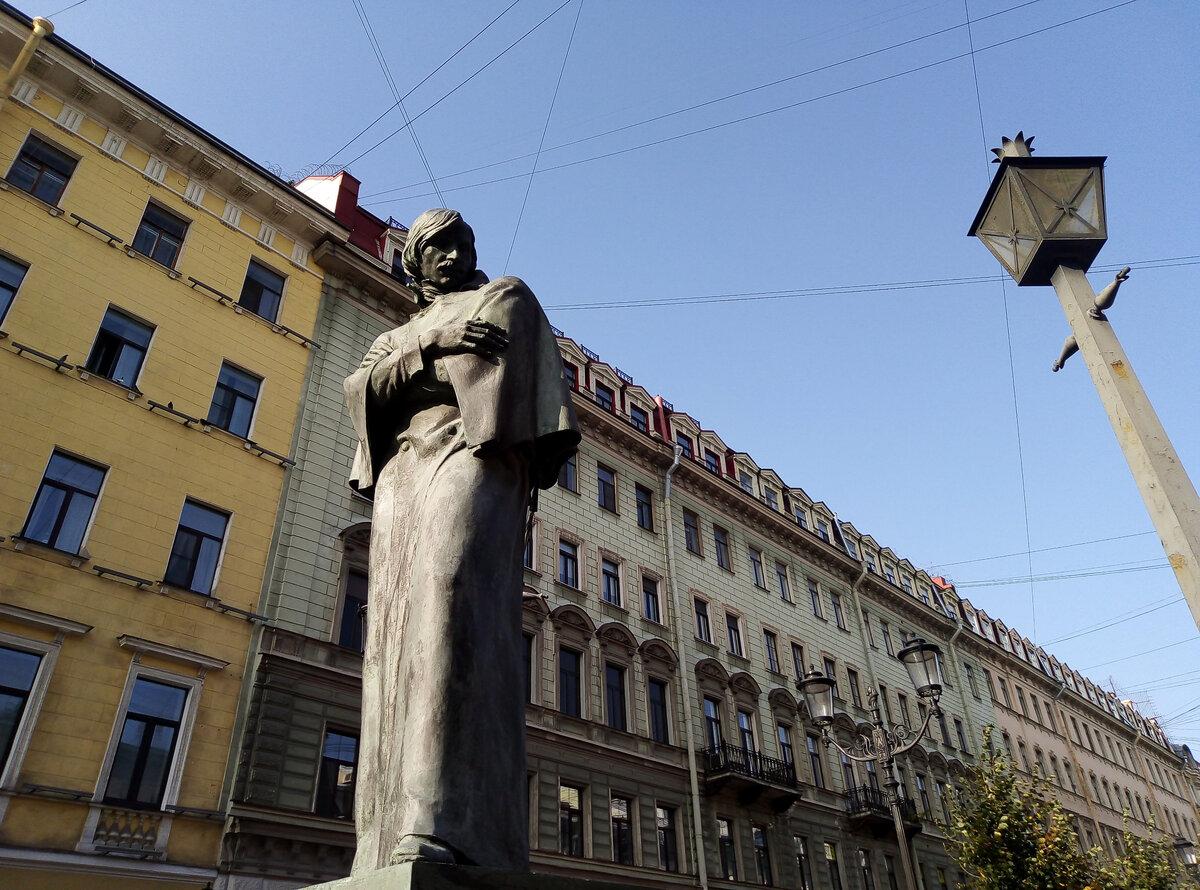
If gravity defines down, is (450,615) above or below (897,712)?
below

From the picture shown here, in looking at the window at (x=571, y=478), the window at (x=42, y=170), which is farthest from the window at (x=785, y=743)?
the window at (x=42, y=170)

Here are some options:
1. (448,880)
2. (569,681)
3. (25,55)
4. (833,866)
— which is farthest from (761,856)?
(25,55)

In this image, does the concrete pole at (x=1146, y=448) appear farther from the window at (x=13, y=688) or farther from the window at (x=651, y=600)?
the window at (x=651, y=600)

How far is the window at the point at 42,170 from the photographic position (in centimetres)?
1521

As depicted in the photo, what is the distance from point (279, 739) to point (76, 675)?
10.7 feet

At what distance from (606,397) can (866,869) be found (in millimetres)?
16632

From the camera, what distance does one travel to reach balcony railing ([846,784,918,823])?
2595 cm

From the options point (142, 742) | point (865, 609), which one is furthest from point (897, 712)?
point (142, 742)

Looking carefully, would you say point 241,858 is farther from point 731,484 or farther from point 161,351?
point 731,484

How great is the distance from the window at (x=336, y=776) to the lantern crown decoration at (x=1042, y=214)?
1215cm

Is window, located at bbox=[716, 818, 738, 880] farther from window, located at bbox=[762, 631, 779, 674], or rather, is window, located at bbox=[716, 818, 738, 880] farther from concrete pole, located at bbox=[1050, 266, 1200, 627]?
concrete pole, located at bbox=[1050, 266, 1200, 627]

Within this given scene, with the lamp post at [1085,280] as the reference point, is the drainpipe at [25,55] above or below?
above

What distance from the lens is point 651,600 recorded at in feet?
78.3

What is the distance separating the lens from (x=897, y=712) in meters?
32.2
